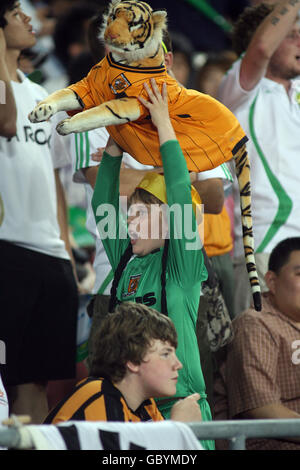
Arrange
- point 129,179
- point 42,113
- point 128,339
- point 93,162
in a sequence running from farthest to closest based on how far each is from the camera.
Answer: point 93,162
point 129,179
point 128,339
point 42,113

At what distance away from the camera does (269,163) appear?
368 centimetres

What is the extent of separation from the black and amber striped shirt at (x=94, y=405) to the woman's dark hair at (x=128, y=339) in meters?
0.06

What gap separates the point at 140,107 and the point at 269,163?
152 centimetres

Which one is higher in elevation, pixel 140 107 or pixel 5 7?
pixel 5 7

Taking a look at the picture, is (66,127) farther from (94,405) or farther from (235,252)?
(235,252)

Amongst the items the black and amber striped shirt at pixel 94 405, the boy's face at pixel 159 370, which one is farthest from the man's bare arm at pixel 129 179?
the black and amber striped shirt at pixel 94 405

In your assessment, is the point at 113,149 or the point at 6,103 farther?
the point at 6,103

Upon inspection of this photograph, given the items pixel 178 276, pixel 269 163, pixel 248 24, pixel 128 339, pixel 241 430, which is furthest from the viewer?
pixel 248 24

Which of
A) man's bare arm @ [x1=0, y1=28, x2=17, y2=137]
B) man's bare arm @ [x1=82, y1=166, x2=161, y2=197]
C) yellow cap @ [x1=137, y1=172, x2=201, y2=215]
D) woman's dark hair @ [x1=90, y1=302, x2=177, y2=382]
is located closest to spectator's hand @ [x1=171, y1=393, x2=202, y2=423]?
woman's dark hair @ [x1=90, y1=302, x2=177, y2=382]

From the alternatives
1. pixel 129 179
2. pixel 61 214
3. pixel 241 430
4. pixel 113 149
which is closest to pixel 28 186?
pixel 61 214

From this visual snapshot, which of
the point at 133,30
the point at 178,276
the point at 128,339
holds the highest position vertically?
the point at 133,30

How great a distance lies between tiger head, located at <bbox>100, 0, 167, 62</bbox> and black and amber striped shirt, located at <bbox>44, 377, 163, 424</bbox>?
0.87m

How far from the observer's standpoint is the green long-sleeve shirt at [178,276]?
7.80 feet
